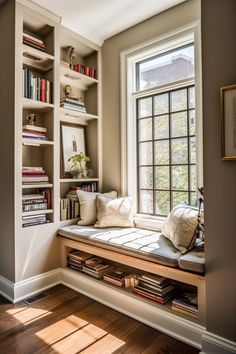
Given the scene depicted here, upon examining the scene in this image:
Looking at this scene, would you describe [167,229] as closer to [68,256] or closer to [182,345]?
[182,345]

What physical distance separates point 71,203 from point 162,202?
1.04 meters

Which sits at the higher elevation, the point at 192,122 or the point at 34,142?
the point at 192,122

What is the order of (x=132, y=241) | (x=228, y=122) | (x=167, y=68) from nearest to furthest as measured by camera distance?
(x=228, y=122) → (x=132, y=241) → (x=167, y=68)

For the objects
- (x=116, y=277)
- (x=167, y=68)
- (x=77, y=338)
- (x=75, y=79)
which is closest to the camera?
(x=77, y=338)

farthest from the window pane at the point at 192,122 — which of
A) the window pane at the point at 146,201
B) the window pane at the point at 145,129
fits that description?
the window pane at the point at 146,201

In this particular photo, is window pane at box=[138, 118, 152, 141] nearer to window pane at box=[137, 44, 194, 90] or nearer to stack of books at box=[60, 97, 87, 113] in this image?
window pane at box=[137, 44, 194, 90]

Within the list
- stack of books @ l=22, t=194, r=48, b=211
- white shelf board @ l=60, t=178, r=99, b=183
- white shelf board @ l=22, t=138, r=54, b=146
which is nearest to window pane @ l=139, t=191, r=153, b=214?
white shelf board @ l=60, t=178, r=99, b=183

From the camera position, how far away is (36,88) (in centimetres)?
258

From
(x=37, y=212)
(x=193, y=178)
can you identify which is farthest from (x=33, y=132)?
(x=193, y=178)

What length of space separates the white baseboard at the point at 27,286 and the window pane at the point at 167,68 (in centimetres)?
234

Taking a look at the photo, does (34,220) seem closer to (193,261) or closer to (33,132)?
(33,132)

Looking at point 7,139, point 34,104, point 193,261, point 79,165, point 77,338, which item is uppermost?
point 34,104

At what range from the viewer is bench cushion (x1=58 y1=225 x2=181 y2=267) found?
1.90m

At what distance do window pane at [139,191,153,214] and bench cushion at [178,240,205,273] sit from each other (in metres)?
1.00
